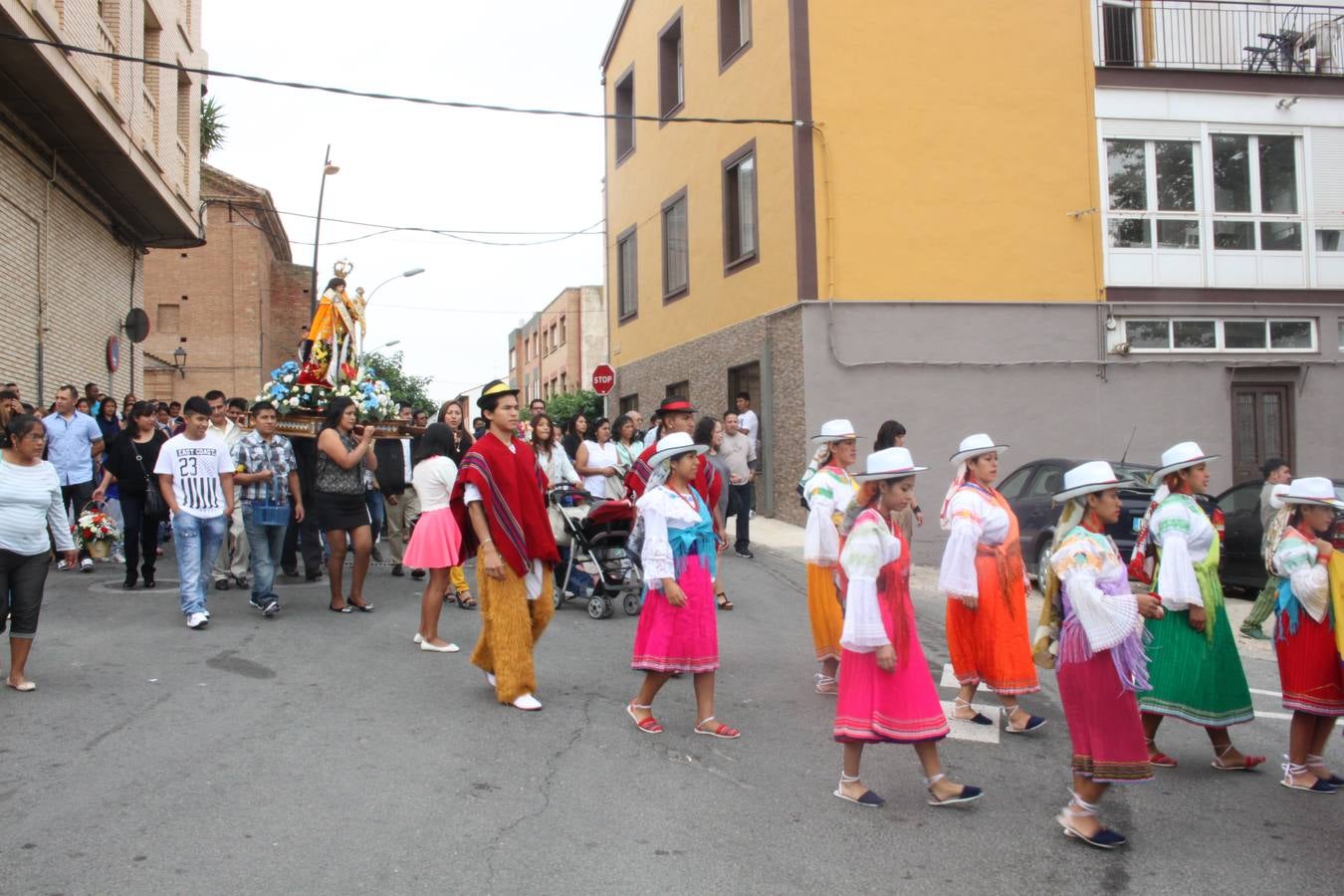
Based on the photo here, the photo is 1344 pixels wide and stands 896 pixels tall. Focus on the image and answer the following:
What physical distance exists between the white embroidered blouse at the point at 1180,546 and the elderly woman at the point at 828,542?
202 cm

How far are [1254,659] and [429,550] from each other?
6.58 meters

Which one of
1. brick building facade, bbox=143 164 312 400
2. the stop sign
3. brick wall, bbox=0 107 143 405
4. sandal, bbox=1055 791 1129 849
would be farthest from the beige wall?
brick building facade, bbox=143 164 312 400

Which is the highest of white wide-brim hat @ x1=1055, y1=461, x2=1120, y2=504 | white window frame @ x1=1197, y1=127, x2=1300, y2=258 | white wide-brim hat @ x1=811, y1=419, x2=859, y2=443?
white window frame @ x1=1197, y1=127, x2=1300, y2=258

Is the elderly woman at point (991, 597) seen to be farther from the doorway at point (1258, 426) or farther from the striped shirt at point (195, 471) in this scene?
the doorway at point (1258, 426)

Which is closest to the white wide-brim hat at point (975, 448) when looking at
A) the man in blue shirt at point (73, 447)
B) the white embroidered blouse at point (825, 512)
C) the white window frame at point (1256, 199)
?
the white embroidered blouse at point (825, 512)

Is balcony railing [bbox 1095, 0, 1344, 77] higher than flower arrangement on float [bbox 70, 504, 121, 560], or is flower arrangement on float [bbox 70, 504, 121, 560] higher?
balcony railing [bbox 1095, 0, 1344, 77]

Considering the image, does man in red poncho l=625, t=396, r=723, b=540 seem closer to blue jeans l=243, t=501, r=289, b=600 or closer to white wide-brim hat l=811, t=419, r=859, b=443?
white wide-brim hat l=811, t=419, r=859, b=443

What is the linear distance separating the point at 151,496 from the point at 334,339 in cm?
264

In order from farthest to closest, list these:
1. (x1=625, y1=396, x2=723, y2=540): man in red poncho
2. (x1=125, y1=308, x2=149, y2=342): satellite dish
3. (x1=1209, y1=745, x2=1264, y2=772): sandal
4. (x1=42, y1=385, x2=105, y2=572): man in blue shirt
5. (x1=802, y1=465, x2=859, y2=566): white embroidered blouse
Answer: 1. (x1=125, y1=308, x2=149, y2=342): satellite dish
2. (x1=42, y1=385, x2=105, y2=572): man in blue shirt
3. (x1=625, y1=396, x2=723, y2=540): man in red poncho
4. (x1=802, y1=465, x2=859, y2=566): white embroidered blouse
5. (x1=1209, y1=745, x2=1264, y2=772): sandal

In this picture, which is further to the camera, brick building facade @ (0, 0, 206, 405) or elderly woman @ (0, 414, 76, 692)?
brick building facade @ (0, 0, 206, 405)

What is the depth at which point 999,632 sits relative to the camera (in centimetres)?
635

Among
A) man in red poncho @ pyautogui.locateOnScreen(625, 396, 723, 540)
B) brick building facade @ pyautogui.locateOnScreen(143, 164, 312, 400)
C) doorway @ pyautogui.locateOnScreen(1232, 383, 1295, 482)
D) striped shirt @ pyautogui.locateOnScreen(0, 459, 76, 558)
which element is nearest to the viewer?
striped shirt @ pyautogui.locateOnScreen(0, 459, 76, 558)

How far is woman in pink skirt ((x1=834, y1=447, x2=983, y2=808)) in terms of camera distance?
495cm

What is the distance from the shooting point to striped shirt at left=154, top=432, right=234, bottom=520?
9.05 m
